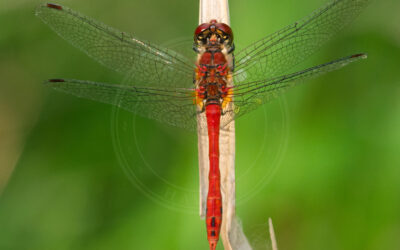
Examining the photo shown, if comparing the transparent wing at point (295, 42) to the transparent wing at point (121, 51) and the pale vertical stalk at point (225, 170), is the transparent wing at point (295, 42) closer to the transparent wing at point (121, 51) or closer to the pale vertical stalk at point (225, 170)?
the pale vertical stalk at point (225, 170)

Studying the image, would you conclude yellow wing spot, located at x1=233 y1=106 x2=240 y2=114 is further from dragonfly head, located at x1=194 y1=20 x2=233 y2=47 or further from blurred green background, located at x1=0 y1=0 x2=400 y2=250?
dragonfly head, located at x1=194 y1=20 x2=233 y2=47

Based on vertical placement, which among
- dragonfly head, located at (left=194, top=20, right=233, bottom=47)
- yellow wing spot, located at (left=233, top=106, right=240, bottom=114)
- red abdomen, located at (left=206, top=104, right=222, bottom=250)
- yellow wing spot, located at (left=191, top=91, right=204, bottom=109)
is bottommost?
Answer: red abdomen, located at (left=206, top=104, right=222, bottom=250)

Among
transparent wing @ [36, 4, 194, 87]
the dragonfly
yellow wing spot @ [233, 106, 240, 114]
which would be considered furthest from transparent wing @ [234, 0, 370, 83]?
transparent wing @ [36, 4, 194, 87]

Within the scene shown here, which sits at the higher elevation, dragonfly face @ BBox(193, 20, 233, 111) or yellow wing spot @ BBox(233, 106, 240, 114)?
dragonfly face @ BBox(193, 20, 233, 111)

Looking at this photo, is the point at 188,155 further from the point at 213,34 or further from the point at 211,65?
the point at 213,34

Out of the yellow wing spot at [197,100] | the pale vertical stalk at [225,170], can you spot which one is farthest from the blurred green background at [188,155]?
the yellow wing spot at [197,100]

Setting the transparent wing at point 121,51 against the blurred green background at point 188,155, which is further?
the transparent wing at point 121,51

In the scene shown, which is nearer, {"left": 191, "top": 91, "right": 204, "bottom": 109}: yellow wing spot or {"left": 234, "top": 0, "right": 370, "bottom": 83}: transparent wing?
{"left": 234, "top": 0, "right": 370, "bottom": 83}: transparent wing

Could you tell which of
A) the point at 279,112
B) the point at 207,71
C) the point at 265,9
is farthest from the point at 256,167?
the point at 265,9
